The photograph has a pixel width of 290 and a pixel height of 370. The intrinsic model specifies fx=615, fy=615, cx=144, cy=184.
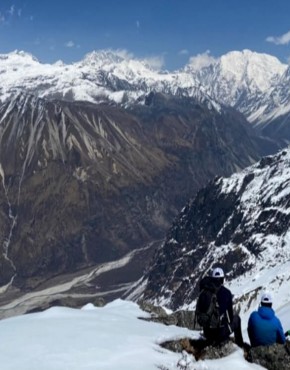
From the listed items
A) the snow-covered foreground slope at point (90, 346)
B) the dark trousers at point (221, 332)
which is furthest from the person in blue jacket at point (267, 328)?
the snow-covered foreground slope at point (90, 346)

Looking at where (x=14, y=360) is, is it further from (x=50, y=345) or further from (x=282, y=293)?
(x=282, y=293)

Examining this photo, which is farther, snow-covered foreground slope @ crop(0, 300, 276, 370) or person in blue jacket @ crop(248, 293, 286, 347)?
person in blue jacket @ crop(248, 293, 286, 347)

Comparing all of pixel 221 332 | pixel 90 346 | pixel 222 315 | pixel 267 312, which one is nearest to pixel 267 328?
pixel 267 312

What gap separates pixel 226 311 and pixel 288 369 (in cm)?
376

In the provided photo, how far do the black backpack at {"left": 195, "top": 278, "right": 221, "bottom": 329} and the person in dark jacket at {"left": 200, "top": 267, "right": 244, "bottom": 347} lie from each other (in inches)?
6.2

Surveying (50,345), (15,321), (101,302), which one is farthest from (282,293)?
(50,345)

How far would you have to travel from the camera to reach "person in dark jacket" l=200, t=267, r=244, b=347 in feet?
92.3

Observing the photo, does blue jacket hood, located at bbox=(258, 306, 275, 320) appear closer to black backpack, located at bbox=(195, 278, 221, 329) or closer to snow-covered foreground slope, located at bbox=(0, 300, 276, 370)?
snow-covered foreground slope, located at bbox=(0, 300, 276, 370)

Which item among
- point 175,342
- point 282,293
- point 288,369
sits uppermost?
point 175,342

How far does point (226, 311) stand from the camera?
2862cm

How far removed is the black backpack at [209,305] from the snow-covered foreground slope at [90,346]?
182 cm

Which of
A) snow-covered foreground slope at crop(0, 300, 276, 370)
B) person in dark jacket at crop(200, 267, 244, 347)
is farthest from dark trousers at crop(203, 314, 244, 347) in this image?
snow-covered foreground slope at crop(0, 300, 276, 370)

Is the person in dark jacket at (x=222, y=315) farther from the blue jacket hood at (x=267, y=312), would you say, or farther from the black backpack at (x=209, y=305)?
the blue jacket hood at (x=267, y=312)

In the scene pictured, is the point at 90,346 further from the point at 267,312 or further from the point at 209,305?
the point at 267,312
